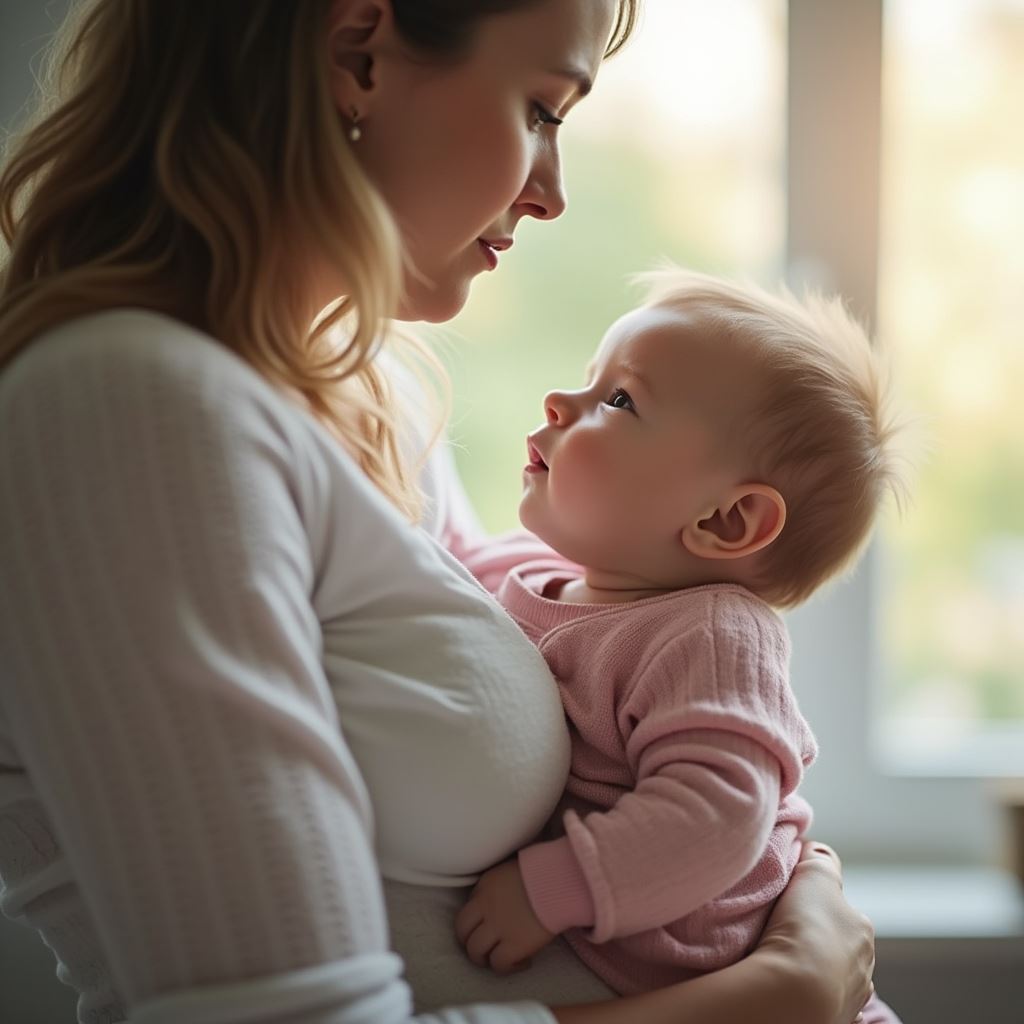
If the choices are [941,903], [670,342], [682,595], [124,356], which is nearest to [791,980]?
[682,595]

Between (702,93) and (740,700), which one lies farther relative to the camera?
(702,93)

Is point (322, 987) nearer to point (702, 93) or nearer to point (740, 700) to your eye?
point (740, 700)

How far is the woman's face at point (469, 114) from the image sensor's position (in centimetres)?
102

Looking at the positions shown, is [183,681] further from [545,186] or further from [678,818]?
[545,186]

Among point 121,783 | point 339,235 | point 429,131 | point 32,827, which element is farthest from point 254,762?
point 429,131

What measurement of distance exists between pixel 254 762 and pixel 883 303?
1.38m

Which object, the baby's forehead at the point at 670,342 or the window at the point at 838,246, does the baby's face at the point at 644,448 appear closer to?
the baby's forehead at the point at 670,342

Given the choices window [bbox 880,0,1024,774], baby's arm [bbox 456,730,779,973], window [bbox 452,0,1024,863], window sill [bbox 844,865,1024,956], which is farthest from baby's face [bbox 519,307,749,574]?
window sill [bbox 844,865,1024,956]

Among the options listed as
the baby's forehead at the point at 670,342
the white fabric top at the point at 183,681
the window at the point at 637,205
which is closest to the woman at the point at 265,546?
the white fabric top at the point at 183,681

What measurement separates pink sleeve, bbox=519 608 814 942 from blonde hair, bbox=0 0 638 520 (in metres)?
0.41

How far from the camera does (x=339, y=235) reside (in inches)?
36.4

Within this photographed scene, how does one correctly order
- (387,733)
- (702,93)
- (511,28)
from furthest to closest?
1. (702,93)
2. (511,28)
3. (387,733)

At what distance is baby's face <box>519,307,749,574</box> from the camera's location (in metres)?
1.18

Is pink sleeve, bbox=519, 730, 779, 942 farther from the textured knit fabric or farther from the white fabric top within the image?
the white fabric top
